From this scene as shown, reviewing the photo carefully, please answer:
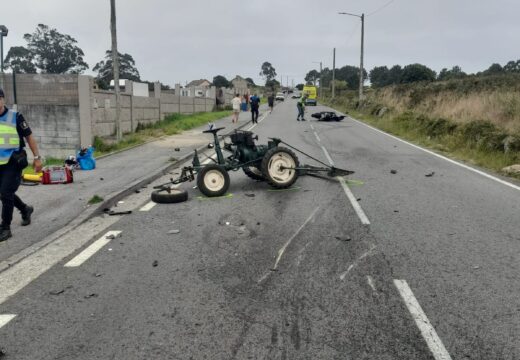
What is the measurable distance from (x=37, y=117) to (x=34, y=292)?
43.7 feet

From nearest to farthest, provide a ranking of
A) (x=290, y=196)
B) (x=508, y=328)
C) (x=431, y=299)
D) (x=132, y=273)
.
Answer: (x=508, y=328) < (x=431, y=299) < (x=132, y=273) < (x=290, y=196)

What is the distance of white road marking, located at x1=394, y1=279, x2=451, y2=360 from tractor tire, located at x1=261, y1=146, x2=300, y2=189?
4.76 m

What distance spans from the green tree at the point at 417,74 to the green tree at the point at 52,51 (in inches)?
2778

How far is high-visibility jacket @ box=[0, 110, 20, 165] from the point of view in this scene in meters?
6.37

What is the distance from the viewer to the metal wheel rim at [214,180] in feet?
29.9

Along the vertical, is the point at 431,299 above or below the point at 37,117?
below

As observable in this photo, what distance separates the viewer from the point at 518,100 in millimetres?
18234

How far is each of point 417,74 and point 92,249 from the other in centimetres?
8912

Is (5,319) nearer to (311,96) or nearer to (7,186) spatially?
(7,186)

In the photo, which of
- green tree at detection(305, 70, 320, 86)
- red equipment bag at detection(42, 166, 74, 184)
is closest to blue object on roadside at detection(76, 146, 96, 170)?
red equipment bag at detection(42, 166, 74, 184)

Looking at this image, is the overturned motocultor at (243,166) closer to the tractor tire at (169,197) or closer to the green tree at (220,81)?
the tractor tire at (169,197)

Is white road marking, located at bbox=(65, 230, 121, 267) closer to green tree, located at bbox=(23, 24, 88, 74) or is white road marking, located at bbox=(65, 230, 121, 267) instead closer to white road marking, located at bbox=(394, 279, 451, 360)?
white road marking, located at bbox=(394, 279, 451, 360)

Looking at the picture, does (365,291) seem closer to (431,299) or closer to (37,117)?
(431,299)

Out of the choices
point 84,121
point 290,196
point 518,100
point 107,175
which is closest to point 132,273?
point 290,196
